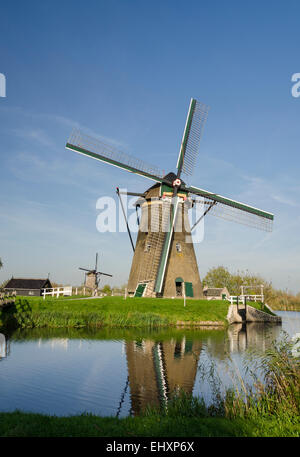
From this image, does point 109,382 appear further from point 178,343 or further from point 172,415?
point 178,343

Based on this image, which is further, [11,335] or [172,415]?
[11,335]

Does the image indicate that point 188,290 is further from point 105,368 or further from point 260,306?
point 105,368

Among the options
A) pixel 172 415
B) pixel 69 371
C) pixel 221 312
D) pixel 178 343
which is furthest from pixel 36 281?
pixel 172 415

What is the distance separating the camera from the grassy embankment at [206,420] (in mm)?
5164

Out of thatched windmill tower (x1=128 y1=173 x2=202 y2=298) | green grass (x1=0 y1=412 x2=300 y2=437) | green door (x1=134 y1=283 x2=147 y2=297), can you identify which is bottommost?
green grass (x1=0 y1=412 x2=300 y2=437)

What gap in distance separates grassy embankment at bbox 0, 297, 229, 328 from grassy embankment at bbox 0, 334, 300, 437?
47.3ft

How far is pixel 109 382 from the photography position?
9711 millimetres

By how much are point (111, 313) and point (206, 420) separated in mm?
16301

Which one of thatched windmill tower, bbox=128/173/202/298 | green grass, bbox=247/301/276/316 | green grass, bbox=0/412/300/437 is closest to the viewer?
green grass, bbox=0/412/300/437

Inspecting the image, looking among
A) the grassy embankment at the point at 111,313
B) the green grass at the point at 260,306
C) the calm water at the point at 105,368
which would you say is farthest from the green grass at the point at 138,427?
the green grass at the point at 260,306

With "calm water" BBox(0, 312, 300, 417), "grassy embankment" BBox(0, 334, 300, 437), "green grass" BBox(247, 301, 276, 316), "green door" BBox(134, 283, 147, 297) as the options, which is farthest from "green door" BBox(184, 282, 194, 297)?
"grassy embankment" BBox(0, 334, 300, 437)

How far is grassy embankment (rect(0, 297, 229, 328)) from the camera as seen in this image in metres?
20.0

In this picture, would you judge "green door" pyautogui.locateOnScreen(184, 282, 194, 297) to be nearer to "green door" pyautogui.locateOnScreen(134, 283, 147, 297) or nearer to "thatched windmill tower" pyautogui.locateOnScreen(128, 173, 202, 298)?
"thatched windmill tower" pyautogui.locateOnScreen(128, 173, 202, 298)
